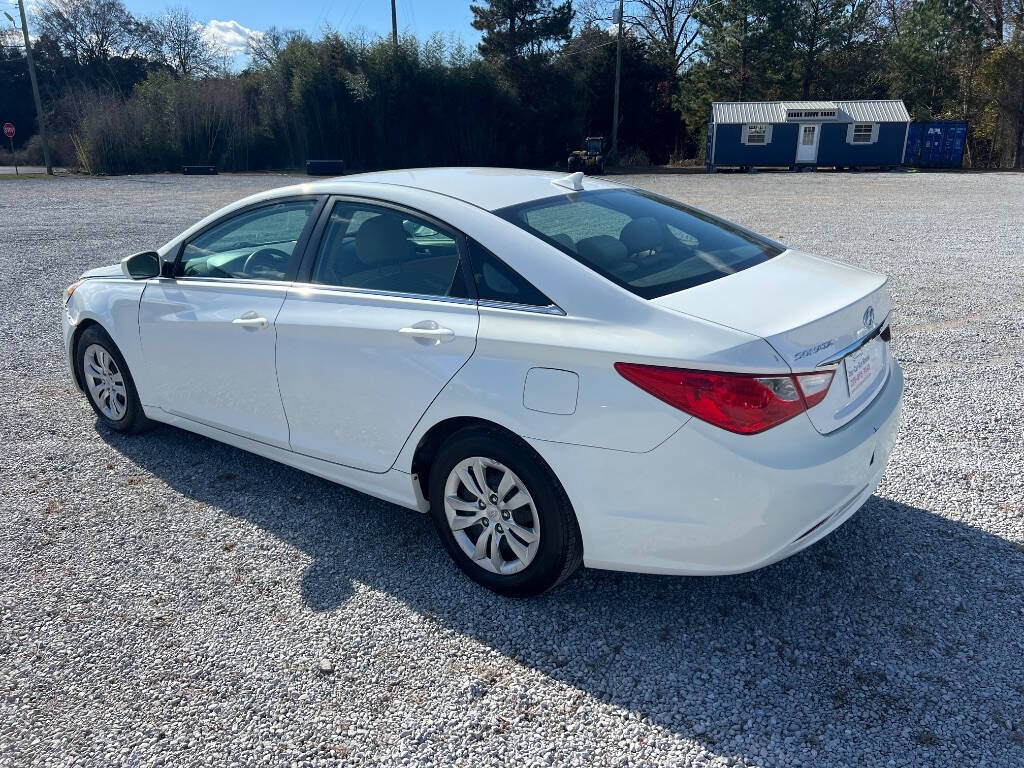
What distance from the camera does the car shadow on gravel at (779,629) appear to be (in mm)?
2381

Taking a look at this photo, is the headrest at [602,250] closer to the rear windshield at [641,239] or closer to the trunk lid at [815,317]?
the rear windshield at [641,239]

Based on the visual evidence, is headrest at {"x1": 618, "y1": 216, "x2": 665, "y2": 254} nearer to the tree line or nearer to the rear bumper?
the rear bumper

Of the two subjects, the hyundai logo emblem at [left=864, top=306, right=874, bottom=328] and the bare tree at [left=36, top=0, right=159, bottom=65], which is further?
the bare tree at [left=36, top=0, right=159, bottom=65]

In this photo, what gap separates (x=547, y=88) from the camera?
3978cm

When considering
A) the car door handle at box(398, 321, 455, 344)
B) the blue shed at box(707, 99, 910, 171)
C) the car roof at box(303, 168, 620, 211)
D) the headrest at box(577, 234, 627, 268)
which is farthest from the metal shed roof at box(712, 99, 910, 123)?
the car door handle at box(398, 321, 455, 344)

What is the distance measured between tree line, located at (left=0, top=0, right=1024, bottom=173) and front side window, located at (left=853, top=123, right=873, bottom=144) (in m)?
7.02

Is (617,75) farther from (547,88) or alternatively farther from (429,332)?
(429,332)

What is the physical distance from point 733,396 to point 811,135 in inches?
1556

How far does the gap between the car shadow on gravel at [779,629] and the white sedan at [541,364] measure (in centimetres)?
26

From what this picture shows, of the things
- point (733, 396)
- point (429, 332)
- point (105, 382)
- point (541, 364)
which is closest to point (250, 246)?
point (105, 382)

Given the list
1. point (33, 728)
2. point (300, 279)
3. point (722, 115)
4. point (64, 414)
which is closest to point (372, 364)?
point (300, 279)

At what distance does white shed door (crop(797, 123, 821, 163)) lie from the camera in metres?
37.2

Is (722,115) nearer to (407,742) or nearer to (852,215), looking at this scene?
(852,215)

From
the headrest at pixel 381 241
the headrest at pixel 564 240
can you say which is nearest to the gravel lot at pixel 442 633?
the headrest at pixel 381 241
